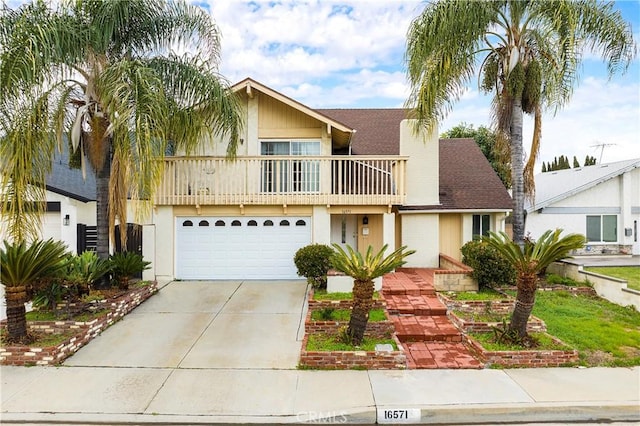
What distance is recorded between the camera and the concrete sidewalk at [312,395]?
15.3 ft

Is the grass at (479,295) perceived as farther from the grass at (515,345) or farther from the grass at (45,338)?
the grass at (45,338)

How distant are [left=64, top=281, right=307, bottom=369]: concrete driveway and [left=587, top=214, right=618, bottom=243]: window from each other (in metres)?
14.7

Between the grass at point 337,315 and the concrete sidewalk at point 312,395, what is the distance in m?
1.54

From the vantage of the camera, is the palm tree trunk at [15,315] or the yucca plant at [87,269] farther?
the yucca plant at [87,269]

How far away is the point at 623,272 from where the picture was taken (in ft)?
36.3

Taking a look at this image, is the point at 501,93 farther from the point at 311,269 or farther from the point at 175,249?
the point at 175,249

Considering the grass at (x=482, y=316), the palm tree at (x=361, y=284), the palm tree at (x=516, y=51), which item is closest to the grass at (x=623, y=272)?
the palm tree at (x=516, y=51)

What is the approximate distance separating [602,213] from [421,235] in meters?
10.4

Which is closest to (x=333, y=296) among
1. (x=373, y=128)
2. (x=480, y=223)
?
(x=480, y=223)

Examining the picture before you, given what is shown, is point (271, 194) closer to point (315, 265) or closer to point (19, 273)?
point (315, 265)

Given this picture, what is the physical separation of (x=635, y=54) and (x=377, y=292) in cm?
914

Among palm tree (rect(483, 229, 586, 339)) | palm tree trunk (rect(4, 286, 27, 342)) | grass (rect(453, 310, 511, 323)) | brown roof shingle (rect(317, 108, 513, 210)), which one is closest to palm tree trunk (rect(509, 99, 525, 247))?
brown roof shingle (rect(317, 108, 513, 210))

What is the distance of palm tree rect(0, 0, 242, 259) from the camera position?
6797mm

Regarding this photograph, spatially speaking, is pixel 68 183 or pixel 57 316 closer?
pixel 57 316
